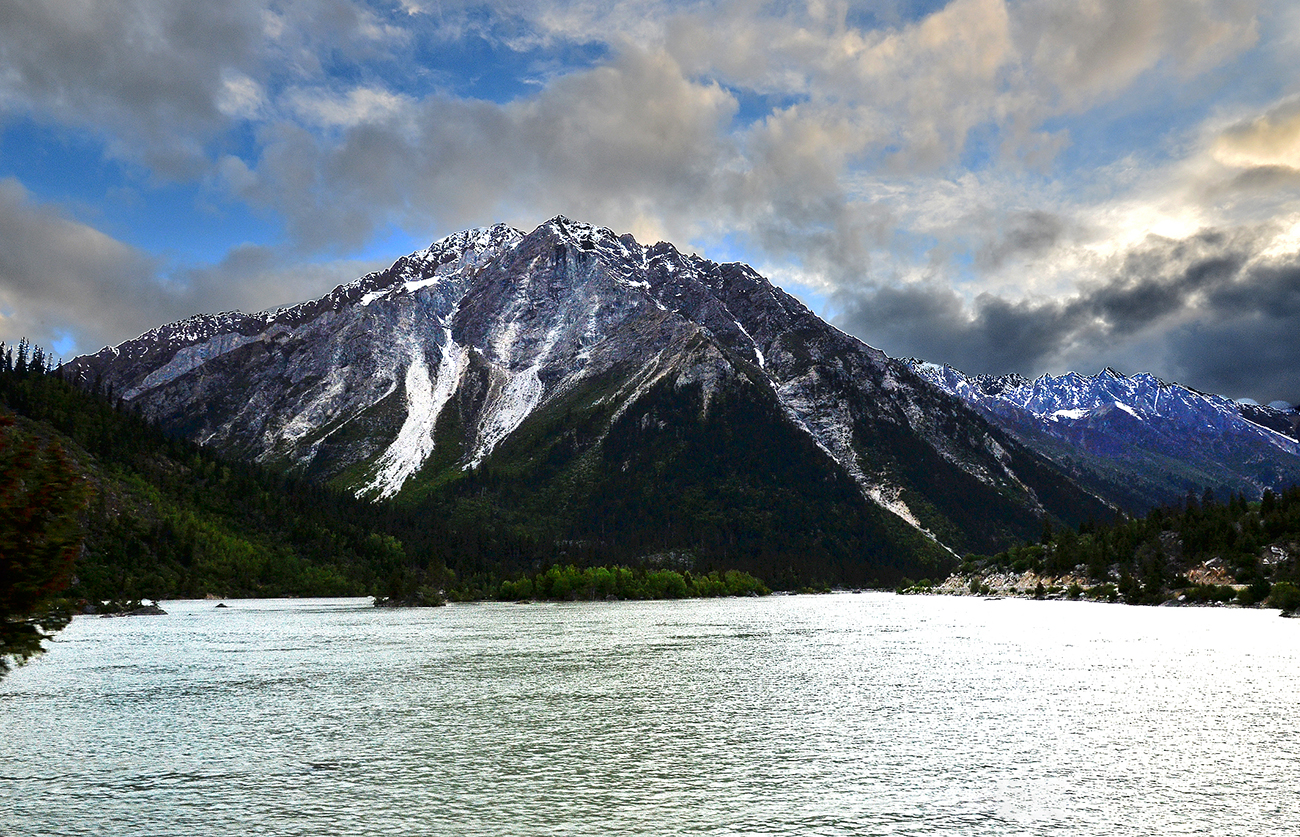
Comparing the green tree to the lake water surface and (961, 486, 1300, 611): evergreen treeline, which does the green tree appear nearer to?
the lake water surface

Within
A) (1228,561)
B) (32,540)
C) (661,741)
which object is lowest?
(661,741)

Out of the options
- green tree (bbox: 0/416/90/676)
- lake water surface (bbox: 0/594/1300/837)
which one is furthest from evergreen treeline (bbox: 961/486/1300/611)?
green tree (bbox: 0/416/90/676)

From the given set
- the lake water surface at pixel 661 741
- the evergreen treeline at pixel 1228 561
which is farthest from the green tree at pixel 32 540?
the evergreen treeline at pixel 1228 561

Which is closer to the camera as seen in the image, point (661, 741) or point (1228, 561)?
point (661, 741)

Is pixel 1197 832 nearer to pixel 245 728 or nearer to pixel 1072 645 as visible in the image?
pixel 245 728

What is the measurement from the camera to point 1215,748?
41188 millimetres

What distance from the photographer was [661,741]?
44.8m

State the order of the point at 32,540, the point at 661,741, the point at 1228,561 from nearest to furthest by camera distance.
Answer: the point at 32,540, the point at 661,741, the point at 1228,561

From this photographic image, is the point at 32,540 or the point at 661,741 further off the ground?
the point at 32,540

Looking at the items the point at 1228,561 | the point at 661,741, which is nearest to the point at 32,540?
the point at 661,741

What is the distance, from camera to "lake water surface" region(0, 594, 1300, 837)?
102 feet

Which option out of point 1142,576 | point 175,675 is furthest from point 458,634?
point 1142,576

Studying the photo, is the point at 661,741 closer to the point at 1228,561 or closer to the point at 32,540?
the point at 32,540

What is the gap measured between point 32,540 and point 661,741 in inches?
1176
